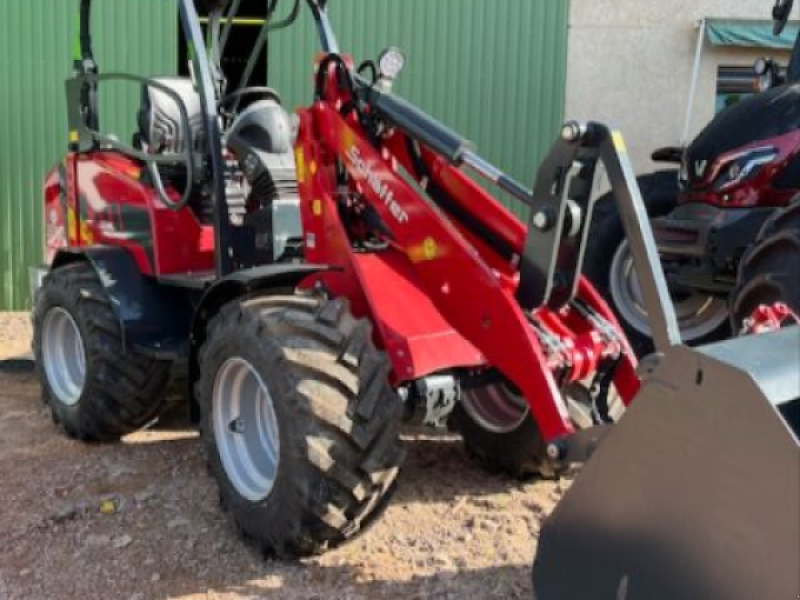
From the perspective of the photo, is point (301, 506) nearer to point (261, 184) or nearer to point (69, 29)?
point (261, 184)

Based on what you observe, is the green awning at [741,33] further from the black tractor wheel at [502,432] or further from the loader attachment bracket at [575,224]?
the loader attachment bracket at [575,224]

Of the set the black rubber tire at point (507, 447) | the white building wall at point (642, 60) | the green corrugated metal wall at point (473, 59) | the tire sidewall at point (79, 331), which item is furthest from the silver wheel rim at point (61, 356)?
the white building wall at point (642, 60)

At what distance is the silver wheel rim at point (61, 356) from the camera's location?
524cm

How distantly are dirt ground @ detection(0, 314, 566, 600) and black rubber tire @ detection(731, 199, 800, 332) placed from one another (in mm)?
1119

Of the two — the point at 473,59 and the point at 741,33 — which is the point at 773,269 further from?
the point at 741,33

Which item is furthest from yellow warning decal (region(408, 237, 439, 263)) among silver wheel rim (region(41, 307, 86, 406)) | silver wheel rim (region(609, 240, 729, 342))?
silver wheel rim (region(41, 307, 86, 406))

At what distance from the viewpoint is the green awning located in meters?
9.15

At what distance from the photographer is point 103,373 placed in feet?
15.6

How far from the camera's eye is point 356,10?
8.88 metres

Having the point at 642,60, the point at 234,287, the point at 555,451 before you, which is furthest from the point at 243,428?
the point at 642,60

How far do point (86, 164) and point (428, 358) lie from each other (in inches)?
108

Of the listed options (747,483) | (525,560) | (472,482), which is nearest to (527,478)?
(472,482)

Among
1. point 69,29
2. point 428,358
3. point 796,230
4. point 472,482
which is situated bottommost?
point 472,482

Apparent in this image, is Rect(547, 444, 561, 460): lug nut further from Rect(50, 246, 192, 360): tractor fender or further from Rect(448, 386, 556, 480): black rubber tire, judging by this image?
Rect(50, 246, 192, 360): tractor fender
